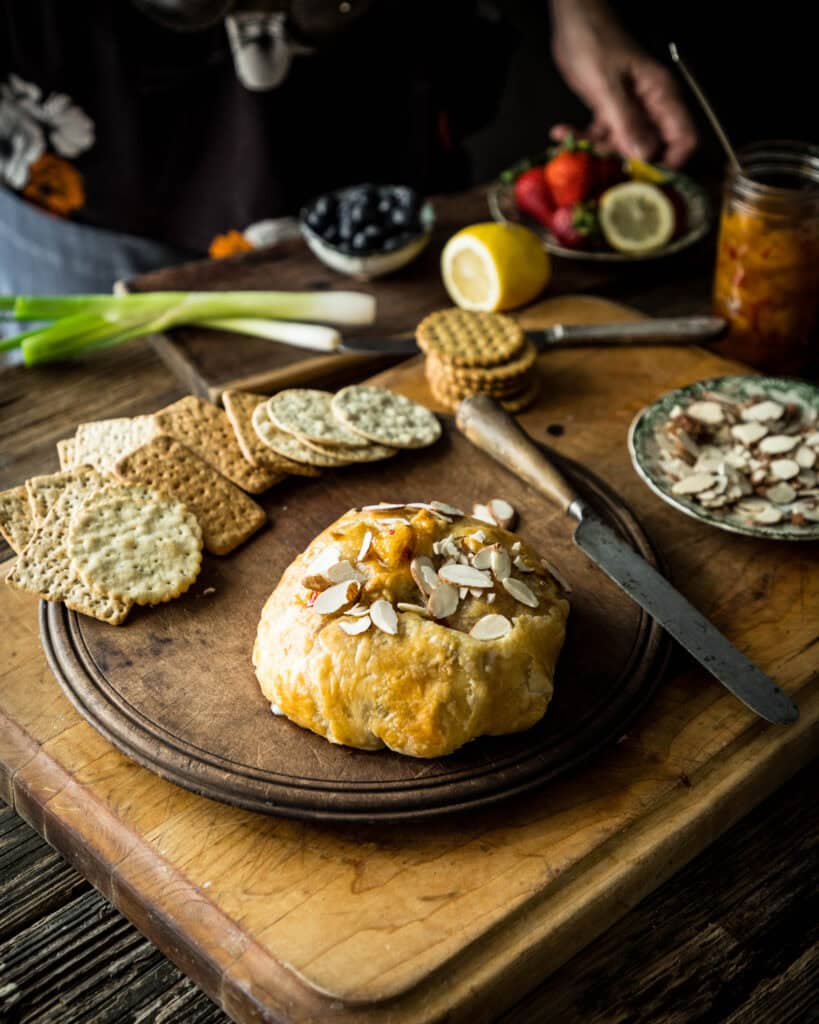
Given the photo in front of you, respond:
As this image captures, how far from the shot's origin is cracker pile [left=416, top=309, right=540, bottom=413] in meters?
2.27

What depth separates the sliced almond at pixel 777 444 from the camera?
2.01 metres

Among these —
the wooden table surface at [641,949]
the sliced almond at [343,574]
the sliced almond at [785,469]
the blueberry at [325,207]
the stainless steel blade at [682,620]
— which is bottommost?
the wooden table surface at [641,949]

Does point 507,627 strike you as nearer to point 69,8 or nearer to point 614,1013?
point 614,1013

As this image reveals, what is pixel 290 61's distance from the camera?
10.1 feet

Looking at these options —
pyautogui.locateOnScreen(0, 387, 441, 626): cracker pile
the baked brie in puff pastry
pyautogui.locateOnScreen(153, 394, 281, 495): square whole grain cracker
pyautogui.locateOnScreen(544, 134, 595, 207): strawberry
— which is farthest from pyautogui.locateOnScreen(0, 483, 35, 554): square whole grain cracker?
pyautogui.locateOnScreen(544, 134, 595, 207): strawberry

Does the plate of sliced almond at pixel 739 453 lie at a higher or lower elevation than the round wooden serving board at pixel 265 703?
higher

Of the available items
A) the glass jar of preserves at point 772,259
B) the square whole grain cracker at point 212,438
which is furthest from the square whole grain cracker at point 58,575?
the glass jar of preserves at point 772,259

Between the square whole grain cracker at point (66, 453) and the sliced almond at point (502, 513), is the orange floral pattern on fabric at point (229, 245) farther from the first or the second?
the sliced almond at point (502, 513)

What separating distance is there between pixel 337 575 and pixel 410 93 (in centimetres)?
234

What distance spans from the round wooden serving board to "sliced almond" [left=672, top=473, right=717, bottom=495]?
0.10 meters

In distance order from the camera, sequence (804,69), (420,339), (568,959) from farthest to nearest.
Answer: (804,69), (420,339), (568,959)

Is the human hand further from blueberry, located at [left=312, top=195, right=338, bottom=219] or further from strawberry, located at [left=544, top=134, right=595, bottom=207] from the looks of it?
blueberry, located at [left=312, top=195, right=338, bottom=219]

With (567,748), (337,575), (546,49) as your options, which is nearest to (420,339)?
(337,575)

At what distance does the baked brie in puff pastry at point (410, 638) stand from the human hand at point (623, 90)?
2.04 metres
